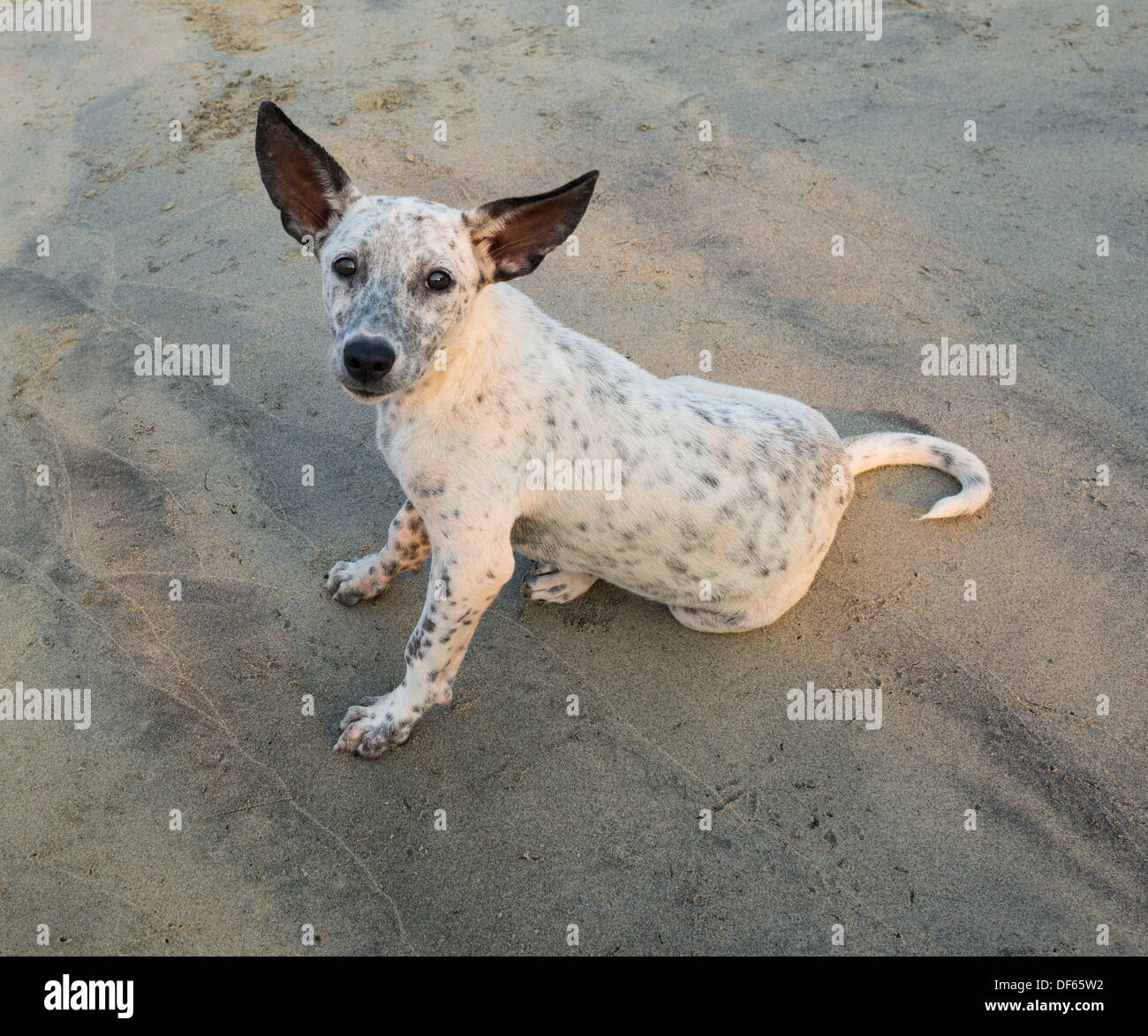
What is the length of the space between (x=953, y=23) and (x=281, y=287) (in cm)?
597

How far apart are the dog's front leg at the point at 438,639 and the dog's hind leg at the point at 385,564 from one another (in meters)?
0.55

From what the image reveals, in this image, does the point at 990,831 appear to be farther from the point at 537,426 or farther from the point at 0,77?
the point at 0,77

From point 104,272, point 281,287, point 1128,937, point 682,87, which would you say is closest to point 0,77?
point 104,272

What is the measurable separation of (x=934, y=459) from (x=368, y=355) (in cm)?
300

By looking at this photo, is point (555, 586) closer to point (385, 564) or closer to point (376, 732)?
point (385, 564)

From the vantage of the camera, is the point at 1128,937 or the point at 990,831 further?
the point at 990,831

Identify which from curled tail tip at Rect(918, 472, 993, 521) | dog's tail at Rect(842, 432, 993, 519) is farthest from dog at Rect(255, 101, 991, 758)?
curled tail tip at Rect(918, 472, 993, 521)

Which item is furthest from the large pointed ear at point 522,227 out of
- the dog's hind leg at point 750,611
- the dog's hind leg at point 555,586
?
the dog's hind leg at point 750,611

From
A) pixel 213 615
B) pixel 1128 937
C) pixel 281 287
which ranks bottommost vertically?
pixel 1128 937

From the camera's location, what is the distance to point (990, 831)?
3.56 m

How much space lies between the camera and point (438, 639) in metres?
3.52

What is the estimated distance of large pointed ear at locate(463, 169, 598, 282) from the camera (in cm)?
314
